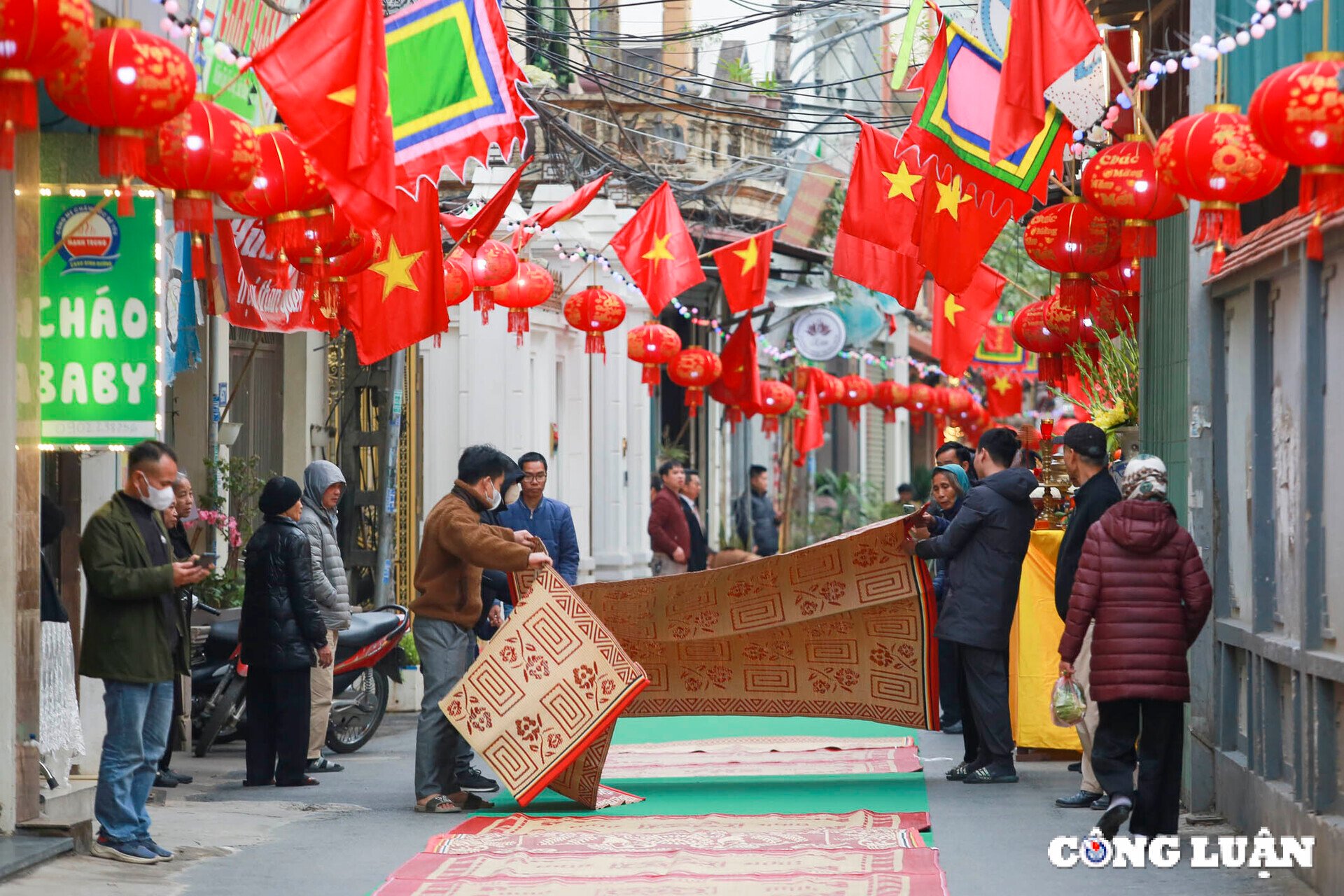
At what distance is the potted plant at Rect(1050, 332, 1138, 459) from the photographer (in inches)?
495

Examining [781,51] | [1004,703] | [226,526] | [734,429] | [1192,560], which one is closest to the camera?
[1192,560]

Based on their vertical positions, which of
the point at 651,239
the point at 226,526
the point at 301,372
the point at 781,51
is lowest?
the point at 226,526

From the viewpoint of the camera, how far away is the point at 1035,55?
32.2ft

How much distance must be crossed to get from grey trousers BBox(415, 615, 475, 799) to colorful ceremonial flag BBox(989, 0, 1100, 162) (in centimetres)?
402

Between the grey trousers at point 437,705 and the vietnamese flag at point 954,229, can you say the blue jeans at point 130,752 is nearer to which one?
the grey trousers at point 437,705

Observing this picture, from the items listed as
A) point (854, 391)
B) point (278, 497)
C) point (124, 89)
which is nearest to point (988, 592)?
point (278, 497)

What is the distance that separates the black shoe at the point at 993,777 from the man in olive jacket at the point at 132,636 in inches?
194

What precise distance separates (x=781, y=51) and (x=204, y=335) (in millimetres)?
16396

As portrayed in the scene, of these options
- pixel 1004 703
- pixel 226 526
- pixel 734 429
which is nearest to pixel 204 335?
pixel 226 526

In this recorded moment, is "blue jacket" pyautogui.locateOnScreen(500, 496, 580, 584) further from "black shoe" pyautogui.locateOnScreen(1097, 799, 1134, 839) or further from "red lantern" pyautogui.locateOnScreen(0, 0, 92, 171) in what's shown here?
"red lantern" pyautogui.locateOnScreen(0, 0, 92, 171)

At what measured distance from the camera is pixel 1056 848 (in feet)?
29.1

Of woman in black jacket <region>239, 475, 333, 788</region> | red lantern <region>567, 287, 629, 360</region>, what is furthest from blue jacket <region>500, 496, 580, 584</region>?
red lantern <region>567, 287, 629, 360</region>

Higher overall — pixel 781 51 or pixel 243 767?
pixel 781 51

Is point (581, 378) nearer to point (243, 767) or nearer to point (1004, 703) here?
point (243, 767)
